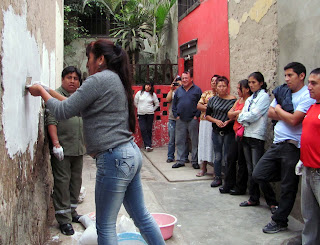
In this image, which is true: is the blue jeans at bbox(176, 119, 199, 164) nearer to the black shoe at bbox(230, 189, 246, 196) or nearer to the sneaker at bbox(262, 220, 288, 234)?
the black shoe at bbox(230, 189, 246, 196)

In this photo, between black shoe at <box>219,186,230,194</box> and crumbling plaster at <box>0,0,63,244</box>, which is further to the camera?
black shoe at <box>219,186,230,194</box>

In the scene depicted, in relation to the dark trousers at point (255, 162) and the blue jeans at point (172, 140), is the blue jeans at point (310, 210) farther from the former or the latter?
the blue jeans at point (172, 140)

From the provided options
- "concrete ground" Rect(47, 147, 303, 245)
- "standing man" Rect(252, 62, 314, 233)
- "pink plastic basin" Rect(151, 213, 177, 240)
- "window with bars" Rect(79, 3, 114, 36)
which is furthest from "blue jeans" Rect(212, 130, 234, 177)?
"window with bars" Rect(79, 3, 114, 36)

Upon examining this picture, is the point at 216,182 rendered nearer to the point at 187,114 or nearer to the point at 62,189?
the point at 187,114

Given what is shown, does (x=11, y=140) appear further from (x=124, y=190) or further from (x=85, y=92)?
(x=124, y=190)

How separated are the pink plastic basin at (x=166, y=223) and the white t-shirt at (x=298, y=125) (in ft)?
4.73

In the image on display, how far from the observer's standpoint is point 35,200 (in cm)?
305

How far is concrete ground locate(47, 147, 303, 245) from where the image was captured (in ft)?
12.0

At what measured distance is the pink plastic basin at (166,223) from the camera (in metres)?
3.42

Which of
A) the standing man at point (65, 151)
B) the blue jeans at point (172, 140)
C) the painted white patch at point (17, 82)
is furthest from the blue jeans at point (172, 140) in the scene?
the painted white patch at point (17, 82)

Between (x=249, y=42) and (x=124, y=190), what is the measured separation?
377 centimetres

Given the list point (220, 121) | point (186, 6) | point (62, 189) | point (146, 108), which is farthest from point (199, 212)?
point (186, 6)

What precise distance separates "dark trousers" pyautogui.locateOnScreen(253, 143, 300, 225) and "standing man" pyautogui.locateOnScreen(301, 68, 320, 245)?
22.1 inches

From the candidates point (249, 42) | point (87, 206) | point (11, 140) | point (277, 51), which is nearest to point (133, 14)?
point (249, 42)
